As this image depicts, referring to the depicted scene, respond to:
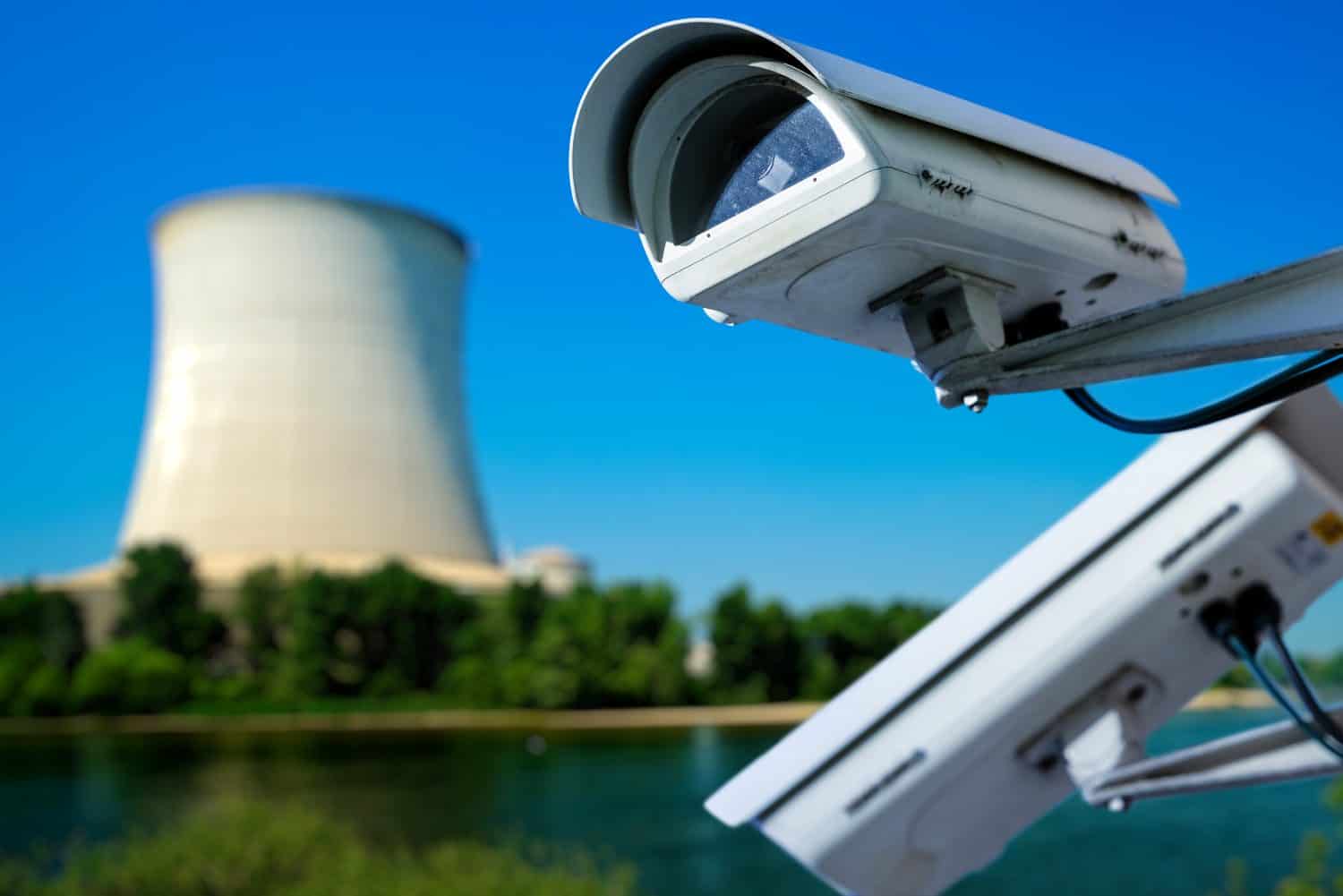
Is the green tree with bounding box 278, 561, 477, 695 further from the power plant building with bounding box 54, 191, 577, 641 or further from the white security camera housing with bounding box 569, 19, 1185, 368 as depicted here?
the white security camera housing with bounding box 569, 19, 1185, 368

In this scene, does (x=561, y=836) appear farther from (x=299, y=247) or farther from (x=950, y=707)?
(x=299, y=247)

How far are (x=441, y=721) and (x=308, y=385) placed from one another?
5575mm

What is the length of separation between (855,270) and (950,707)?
0.51m

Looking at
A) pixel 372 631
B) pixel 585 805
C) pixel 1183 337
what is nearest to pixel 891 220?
pixel 1183 337

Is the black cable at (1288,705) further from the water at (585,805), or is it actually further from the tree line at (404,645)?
the tree line at (404,645)

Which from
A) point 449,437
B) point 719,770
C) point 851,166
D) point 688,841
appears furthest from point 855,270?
point 449,437

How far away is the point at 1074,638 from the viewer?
0.99 meters

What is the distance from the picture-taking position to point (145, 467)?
20.0 meters

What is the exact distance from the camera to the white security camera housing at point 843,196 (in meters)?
0.56

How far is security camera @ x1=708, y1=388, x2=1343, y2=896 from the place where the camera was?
0.98m

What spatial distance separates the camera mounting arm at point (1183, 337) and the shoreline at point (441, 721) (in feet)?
58.1

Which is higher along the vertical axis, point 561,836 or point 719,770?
point 719,770

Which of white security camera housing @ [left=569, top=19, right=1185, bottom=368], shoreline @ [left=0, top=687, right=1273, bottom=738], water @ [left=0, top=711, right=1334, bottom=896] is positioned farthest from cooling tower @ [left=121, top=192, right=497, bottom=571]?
white security camera housing @ [left=569, top=19, right=1185, bottom=368]

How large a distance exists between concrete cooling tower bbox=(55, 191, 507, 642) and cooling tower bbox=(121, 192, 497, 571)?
0.03 meters
